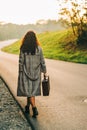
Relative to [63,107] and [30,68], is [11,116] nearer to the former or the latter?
[30,68]

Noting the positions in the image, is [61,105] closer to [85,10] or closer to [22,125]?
[22,125]

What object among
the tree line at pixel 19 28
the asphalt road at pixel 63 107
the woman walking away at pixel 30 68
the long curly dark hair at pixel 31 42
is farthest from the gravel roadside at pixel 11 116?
the tree line at pixel 19 28

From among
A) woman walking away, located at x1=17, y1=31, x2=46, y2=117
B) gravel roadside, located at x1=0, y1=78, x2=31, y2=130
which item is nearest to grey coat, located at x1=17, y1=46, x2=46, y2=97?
woman walking away, located at x1=17, y1=31, x2=46, y2=117

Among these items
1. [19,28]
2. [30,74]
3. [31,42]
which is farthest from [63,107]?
[19,28]

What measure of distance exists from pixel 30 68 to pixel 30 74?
133 millimetres

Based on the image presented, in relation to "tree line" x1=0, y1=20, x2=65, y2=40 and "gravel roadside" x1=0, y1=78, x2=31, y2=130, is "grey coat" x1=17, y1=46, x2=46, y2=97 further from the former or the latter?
"tree line" x1=0, y1=20, x2=65, y2=40

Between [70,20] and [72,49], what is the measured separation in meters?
2.75

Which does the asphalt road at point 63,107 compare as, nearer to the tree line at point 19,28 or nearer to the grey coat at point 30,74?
the grey coat at point 30,74

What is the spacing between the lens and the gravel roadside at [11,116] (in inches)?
273

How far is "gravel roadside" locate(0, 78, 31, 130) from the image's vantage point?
22.8 feet

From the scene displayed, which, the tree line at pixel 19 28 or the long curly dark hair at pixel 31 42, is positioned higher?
the long curly dark hair at pixel 31 42

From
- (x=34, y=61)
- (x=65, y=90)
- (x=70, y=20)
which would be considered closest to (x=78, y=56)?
(x=70, y=20)

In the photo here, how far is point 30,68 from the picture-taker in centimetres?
788

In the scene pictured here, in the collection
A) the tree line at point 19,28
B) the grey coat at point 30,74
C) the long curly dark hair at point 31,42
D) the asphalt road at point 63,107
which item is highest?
the long curly dark hair at point 31,42
